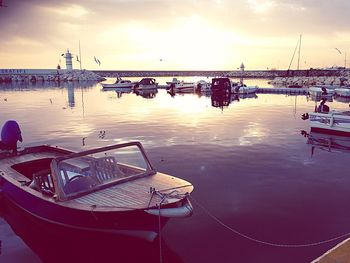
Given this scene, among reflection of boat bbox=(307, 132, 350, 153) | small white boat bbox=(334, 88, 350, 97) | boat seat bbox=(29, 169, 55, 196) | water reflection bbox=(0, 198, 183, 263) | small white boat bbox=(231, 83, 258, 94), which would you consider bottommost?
water reflection bbox=(0, 198, 183, 263)

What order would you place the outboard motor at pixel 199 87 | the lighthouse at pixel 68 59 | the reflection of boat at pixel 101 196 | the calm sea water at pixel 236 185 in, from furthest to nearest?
1. the lighthouse at pixel 68 59
2. the outboard motor at pixel 199 87
3. the calm sea water at pixel 236 185
4. the reflection of boat at pixel 101 196

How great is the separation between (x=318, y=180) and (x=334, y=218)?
381 cm

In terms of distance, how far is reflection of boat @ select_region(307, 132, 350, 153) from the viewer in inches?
773

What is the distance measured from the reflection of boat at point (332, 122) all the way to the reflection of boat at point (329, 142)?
0.60 metres

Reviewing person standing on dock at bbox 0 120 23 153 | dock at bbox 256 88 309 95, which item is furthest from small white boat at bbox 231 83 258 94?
person standing on dock at bbox 0 120 23 153

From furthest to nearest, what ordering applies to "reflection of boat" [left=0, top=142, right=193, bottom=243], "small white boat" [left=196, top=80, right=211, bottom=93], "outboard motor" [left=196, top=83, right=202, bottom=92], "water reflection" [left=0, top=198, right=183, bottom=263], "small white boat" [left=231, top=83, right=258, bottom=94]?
"outboard motor" [left=196, top=83, right=202, bottom=92] → "small white boat" [left=196, top=80, right=211, bottom=93] → "small white boat" [left=231, top=83, right=258, bottom=94] → "water reflection" [left=0, top=198, right=183, bottom=263] → "reflection of boat" [left=0, top=142, right=193, bottom=243]

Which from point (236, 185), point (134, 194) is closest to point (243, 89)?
point (236, 185)

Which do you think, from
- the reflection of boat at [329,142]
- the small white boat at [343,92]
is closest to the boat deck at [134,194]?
the reflection of boat at [329,142]

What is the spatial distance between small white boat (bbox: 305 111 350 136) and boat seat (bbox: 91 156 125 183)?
2047 centimetres

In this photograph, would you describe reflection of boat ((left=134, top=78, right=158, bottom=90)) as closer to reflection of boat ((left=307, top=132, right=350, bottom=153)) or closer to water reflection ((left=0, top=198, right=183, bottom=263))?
reflection of boat ((left=307, top=132, right=350, bottom=153))

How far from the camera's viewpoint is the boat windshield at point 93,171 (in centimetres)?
810

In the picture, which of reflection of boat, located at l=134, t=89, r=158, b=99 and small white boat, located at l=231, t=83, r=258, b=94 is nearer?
reflection of boat, located at l=134, t=89, r=158, b=99

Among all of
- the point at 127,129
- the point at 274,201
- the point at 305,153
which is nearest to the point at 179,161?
the point at 274,201

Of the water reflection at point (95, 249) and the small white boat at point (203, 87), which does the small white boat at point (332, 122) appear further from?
the small white boat at point (203, 87)
